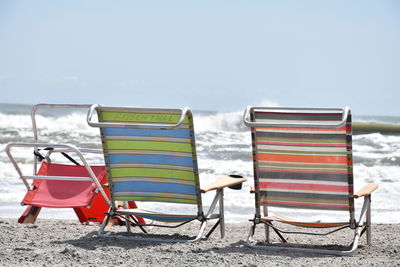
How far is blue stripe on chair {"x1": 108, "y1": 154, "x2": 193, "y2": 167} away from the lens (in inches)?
191

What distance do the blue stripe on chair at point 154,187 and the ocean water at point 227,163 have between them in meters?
2.62

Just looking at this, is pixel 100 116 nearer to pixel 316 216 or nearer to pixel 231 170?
pixel 316 216

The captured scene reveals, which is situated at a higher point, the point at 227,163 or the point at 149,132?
the point at 149,132

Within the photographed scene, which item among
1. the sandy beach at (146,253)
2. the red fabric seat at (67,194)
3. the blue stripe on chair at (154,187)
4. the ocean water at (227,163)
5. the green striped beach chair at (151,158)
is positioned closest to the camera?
the sandy beach at (146,253)

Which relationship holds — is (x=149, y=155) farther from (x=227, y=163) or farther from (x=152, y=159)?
(x=227, y=163)

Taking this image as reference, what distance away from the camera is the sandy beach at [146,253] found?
14.1 feet

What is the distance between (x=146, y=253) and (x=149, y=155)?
2.38 ft

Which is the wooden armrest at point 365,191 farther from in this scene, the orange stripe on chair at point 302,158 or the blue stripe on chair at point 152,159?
the blue stripe on chair at point 152,159

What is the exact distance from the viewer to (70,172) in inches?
237

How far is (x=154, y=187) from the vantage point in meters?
5.01

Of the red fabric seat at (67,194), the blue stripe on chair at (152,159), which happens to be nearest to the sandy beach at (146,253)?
the red fabric seat at (67,194)

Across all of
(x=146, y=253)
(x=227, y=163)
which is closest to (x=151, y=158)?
(x=146, y=253)

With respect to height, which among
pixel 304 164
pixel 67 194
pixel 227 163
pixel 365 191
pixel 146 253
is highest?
pixel 304 164

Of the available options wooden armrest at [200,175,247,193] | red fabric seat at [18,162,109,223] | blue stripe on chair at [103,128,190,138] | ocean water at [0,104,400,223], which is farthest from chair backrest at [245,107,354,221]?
ocean water at [0,104,400,223]
